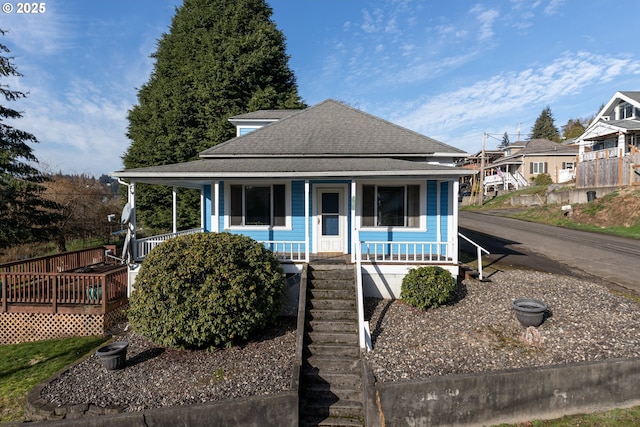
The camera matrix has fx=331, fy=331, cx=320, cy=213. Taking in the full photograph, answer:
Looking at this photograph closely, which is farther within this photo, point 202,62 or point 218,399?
point 202,62

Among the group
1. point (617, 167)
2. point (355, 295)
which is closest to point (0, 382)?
point (355, 295)

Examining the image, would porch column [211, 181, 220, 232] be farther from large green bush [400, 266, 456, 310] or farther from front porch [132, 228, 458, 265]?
large green bush [400, 266, 456, 310]

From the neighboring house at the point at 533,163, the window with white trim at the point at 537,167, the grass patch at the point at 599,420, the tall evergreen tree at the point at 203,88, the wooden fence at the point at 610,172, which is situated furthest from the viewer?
the window with white trim at the point at 537,167

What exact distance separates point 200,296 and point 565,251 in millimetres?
16119

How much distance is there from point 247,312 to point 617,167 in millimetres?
28214

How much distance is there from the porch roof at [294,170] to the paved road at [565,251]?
5466mm

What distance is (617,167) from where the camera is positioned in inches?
915

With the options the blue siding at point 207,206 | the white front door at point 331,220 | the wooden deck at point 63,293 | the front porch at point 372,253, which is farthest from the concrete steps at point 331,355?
the blue siding at point 207,206

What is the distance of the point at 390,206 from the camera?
36.7 feet

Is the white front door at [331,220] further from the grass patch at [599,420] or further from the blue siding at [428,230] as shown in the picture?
the grass patch at [599,420]

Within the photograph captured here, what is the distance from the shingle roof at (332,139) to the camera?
12.0 meters

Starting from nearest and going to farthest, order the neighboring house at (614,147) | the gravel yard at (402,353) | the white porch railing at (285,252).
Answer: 1. the gravel yard at (402,353)
2. the white porch railing at (285,252)
3. the neighboring house at (614,147)

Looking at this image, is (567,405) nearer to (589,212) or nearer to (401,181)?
(401,181)

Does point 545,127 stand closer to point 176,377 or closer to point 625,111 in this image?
point 625,111
